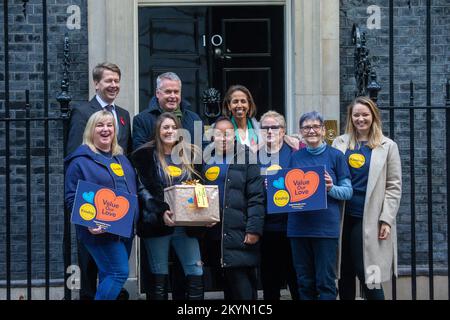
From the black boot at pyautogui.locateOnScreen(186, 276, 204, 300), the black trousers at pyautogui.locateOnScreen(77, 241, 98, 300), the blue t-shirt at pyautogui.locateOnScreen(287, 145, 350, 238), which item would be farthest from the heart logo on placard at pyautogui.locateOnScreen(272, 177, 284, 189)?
the black trousers at pyautogui.locateOnScreen(77, 241, 98, 300)

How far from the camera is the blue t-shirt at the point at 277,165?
7430 millimetres

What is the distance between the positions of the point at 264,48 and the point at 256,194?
8.05 feet

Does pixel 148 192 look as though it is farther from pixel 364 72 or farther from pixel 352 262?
pixel 364 72

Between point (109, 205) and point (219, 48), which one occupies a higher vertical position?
point (219, 48)

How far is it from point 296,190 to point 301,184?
7 centimetres

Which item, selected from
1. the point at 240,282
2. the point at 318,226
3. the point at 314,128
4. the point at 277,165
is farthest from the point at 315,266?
the point at 314,128

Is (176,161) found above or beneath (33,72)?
beneath

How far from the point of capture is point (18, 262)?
889 centimetres

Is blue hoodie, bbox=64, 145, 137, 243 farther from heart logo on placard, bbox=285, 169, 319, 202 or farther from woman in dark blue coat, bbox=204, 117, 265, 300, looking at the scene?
heart logo on placard, bbox=285, 169, 319, 202

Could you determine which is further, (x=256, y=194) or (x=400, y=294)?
(x=400, y=294)

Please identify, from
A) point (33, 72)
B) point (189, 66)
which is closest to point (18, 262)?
point (33, 72)

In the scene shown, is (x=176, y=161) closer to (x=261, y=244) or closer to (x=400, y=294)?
(x=261, y=244)

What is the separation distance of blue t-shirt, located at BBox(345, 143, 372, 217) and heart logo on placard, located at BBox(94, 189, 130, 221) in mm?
1665

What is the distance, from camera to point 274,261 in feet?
24.7
